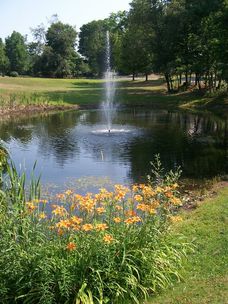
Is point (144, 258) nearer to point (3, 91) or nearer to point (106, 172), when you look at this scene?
point (106, 172)

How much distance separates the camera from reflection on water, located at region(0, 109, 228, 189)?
1820cm

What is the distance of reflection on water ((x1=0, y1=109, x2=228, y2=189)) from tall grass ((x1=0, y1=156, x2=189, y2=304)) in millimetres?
9334

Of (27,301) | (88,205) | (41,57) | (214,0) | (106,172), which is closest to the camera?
(27,301)

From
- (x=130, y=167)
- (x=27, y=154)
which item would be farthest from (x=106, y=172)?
(x=27, y=154)

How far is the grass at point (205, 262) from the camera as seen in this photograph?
20.8 ft

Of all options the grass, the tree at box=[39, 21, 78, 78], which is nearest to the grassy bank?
the tree at box=[39, 21, 78, 78]

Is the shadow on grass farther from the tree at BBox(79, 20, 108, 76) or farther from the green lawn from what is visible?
Answer: the tree at BBox(79, 20, 108, 76)

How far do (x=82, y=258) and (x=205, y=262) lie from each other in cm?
265

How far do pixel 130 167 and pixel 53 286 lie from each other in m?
12.5

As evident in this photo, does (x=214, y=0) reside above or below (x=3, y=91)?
above

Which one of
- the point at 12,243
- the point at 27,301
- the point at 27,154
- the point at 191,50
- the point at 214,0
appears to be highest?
the point at 214,0

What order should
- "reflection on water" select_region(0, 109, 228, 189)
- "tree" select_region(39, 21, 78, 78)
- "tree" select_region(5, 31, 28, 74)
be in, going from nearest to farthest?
"reflection on water" select_region(0, 109, 228, 189), "tree" select_region(39, 21, 78, 78), "tree" select_region(5, 31, 28, 74)

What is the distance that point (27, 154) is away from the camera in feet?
73.3

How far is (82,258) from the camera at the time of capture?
6035mm
